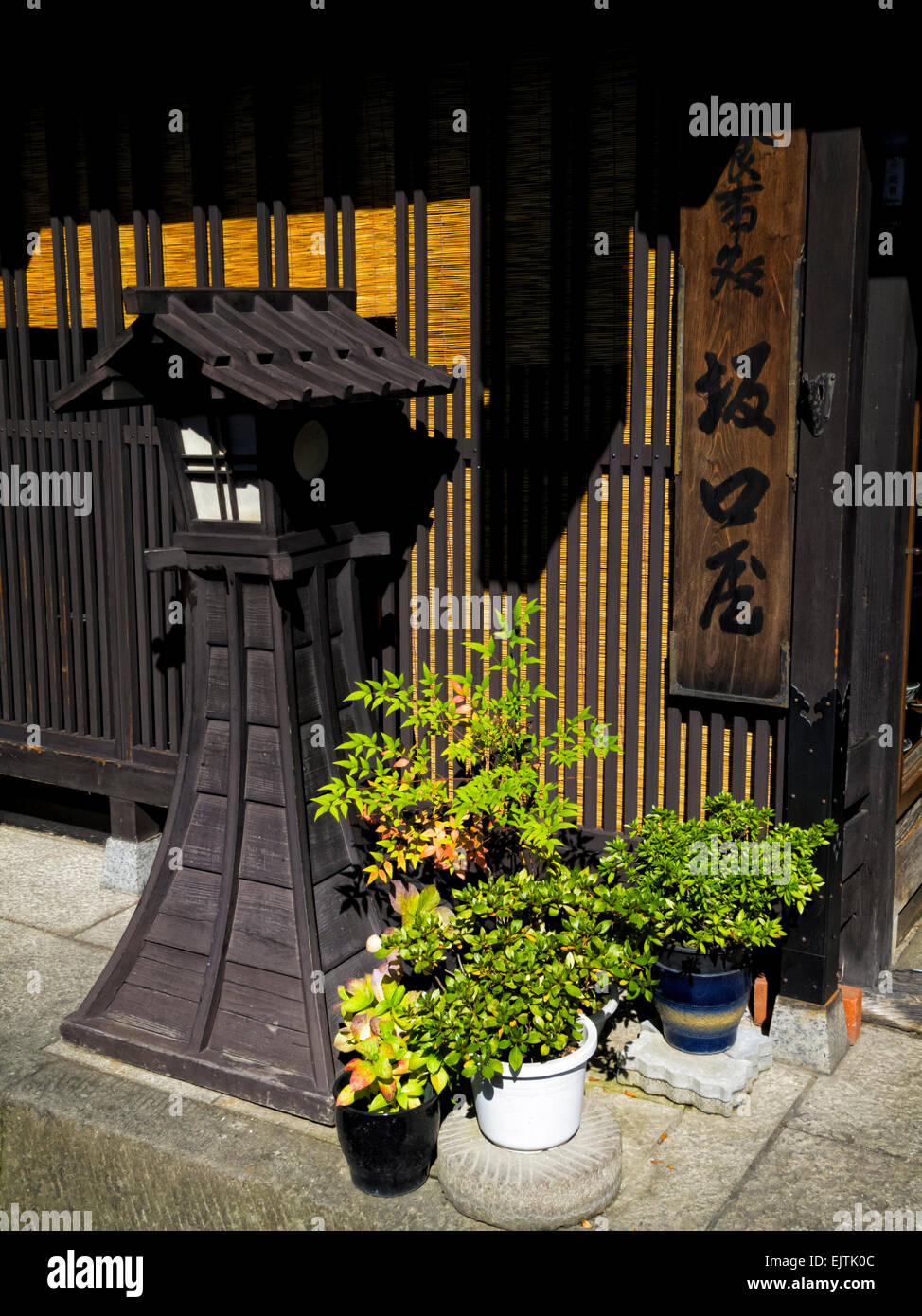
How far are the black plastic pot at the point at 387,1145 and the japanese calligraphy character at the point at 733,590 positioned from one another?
8.84 ft

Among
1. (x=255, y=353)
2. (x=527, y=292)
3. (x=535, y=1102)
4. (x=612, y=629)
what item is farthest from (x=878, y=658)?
(x=255, y=353)

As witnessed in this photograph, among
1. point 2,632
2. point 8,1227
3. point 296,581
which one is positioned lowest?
point 8,1227

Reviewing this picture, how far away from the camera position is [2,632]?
9867mm

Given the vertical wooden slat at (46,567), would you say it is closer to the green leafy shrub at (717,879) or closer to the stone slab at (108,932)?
the stone slab at (108,932)

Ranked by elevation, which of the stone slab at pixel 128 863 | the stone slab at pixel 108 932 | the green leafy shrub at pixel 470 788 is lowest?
the stone slab at pixel 108 932

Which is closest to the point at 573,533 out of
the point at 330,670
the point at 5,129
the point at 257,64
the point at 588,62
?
the point at 330,670

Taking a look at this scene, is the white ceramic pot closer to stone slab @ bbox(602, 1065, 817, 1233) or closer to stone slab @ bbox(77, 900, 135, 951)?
stone slab @ bbox(602, 1065, 817, 1233)

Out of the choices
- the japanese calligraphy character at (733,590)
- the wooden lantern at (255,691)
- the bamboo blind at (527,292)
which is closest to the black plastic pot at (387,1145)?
the wooden lantern at (255,691)

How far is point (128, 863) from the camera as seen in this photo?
9.29 metres

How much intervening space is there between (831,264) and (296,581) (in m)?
3.00

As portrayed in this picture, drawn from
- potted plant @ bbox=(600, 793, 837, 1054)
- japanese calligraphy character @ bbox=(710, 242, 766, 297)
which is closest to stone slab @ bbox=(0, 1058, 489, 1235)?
potted plant @ bbox=(600, 793, 837, 1054)

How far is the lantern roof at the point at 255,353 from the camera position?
6051mm

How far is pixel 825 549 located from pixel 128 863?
17.7 feet

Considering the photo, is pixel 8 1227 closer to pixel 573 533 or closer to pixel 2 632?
pixel 573 533
